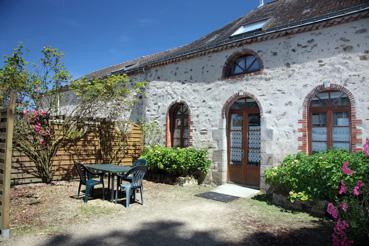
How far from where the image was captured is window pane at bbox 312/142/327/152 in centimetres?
664

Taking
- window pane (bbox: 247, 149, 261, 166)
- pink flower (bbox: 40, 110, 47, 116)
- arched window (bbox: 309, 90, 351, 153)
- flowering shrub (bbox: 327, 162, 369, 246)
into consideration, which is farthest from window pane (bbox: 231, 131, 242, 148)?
pink flower (bbox: 40, 110, 47, 116)

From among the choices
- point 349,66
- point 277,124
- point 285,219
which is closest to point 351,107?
point 349,66

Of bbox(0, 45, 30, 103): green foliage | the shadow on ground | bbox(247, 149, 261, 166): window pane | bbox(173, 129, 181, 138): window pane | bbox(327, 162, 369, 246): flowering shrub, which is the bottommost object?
the shadow on ground

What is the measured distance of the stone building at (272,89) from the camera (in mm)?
6320

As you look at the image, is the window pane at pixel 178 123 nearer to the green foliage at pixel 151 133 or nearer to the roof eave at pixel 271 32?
the green foliage at pixel 151 133

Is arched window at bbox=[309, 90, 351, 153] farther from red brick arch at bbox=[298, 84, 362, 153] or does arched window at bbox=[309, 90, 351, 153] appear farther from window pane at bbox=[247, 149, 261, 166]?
window pane at bbox=[247, 149, 261, 166]

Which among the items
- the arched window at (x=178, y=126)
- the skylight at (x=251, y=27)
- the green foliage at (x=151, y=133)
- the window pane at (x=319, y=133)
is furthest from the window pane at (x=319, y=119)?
the green foliage at (x=151, y=133)

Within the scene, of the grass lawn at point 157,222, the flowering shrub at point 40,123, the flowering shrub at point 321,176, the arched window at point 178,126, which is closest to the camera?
the grass lawn at point 157,222

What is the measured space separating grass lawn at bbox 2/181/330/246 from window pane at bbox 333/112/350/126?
2.44 m

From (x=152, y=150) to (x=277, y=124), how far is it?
13.9 ft

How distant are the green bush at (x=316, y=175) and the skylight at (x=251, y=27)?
4.33 metres

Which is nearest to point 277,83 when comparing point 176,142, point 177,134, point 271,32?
point 271,32

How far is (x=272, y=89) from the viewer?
7.45 m

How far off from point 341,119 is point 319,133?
59cm
